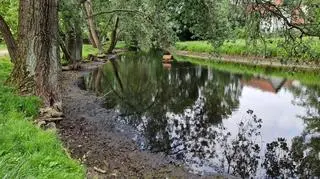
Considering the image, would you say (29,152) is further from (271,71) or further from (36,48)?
(271,71)

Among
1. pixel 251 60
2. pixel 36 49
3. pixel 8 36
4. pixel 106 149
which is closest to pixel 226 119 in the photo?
pixel 106 149

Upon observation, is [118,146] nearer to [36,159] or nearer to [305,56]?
[36,159]

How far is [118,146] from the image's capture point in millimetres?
11180

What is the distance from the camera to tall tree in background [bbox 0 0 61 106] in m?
11.5

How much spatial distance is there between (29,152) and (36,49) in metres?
5.06

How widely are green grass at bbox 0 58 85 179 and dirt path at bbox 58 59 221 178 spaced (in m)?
0.90

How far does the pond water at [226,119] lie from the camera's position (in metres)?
11.0

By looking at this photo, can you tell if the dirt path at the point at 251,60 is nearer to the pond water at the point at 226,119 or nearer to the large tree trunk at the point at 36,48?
the pond water at the point at 226,119

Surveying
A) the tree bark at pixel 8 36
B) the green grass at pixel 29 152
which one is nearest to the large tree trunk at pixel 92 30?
the tree bark at pixel 8 36

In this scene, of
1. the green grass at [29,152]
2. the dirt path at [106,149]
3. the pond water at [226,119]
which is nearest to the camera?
the green grass at [29,152]

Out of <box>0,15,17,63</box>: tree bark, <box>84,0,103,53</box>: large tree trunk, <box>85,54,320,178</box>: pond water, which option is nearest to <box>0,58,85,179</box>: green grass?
<box>85,54,320,178</box>: pond water

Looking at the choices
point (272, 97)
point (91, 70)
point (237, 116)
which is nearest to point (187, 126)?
point (237, 116)

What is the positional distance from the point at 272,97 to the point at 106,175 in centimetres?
1427

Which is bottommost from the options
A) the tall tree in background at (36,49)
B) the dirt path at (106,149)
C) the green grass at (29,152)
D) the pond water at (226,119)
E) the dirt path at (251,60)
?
the pond water at (226,119)
